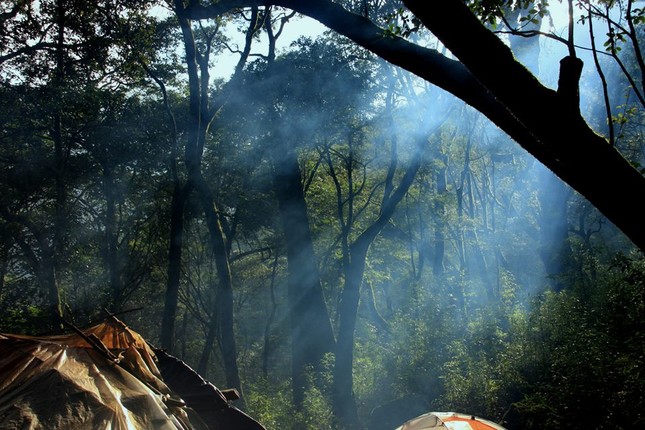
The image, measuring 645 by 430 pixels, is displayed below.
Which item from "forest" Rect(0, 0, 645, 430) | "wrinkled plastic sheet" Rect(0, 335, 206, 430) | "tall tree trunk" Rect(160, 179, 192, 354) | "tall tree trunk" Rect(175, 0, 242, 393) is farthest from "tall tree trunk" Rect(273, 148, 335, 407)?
"wrinkled plastic sheet" Rect(0, 335, 206, 430)

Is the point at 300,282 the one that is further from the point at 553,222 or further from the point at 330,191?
the point at 553,222

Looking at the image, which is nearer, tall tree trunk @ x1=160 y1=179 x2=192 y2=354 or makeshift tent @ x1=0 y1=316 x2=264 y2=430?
makeshift tent @ x1=0 y1=316 x2=264 y2=430

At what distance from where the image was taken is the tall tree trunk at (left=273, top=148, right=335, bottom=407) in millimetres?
19625

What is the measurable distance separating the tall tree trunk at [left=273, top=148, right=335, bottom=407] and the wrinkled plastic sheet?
12.7 m

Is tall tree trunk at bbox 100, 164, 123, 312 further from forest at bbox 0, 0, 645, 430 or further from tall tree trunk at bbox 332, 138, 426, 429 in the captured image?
tall tree trunk at bbox 332, 138, 426, 429

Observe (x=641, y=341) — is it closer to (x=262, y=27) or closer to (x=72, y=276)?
(x=262, y=27)

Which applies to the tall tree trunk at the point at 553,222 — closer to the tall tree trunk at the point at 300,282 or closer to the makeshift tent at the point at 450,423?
the tall tree trunk at the point at 300,282

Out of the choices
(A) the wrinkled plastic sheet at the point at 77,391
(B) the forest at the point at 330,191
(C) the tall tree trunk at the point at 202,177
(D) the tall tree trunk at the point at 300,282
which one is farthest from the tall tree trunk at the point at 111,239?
(A) the wrinkled plastic sheet at the point at 77,391

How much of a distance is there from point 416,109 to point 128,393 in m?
21.2

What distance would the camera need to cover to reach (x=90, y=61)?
18.7m

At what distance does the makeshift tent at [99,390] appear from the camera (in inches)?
222

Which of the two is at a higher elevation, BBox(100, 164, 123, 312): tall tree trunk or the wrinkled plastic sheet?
BBox(100, 164, 123, 312): tall tree trunk

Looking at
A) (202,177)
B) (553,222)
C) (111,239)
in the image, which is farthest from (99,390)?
(553,222)

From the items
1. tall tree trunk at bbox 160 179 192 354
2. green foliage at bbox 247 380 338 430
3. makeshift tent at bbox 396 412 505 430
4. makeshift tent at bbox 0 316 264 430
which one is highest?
tall tree trunk at bbox 160 179 192 354
